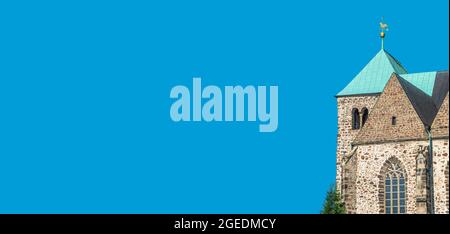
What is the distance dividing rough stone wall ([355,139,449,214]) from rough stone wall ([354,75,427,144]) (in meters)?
0.35

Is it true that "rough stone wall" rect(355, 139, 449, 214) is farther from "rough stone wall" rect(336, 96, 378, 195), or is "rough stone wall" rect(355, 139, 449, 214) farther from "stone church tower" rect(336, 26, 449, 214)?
"rough stone wall" rect(336, 96, 378, 195)

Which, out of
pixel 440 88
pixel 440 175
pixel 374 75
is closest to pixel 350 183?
pixel 440 175

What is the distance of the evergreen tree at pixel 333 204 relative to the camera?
142 ft

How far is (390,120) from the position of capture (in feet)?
142

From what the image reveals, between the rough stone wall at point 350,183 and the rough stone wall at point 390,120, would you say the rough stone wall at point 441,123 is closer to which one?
the rough stone wall at point 390,120

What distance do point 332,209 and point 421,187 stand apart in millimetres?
4640

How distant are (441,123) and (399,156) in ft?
8.08

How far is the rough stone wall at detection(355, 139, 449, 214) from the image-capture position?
41.2 metres

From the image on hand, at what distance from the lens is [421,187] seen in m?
41.0

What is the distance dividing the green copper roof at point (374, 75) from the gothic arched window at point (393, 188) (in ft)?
36.9

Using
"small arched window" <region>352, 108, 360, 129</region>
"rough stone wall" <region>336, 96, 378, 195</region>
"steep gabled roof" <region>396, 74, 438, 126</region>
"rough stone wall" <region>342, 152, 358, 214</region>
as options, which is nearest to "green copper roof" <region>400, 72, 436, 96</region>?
"steep gabled roof" <region>396, 74, 438, 126</region>

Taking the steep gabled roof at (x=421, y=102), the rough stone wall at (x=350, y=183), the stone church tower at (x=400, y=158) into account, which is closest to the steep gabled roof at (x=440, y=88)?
the steep gabled roof at (x=421, y=102)
